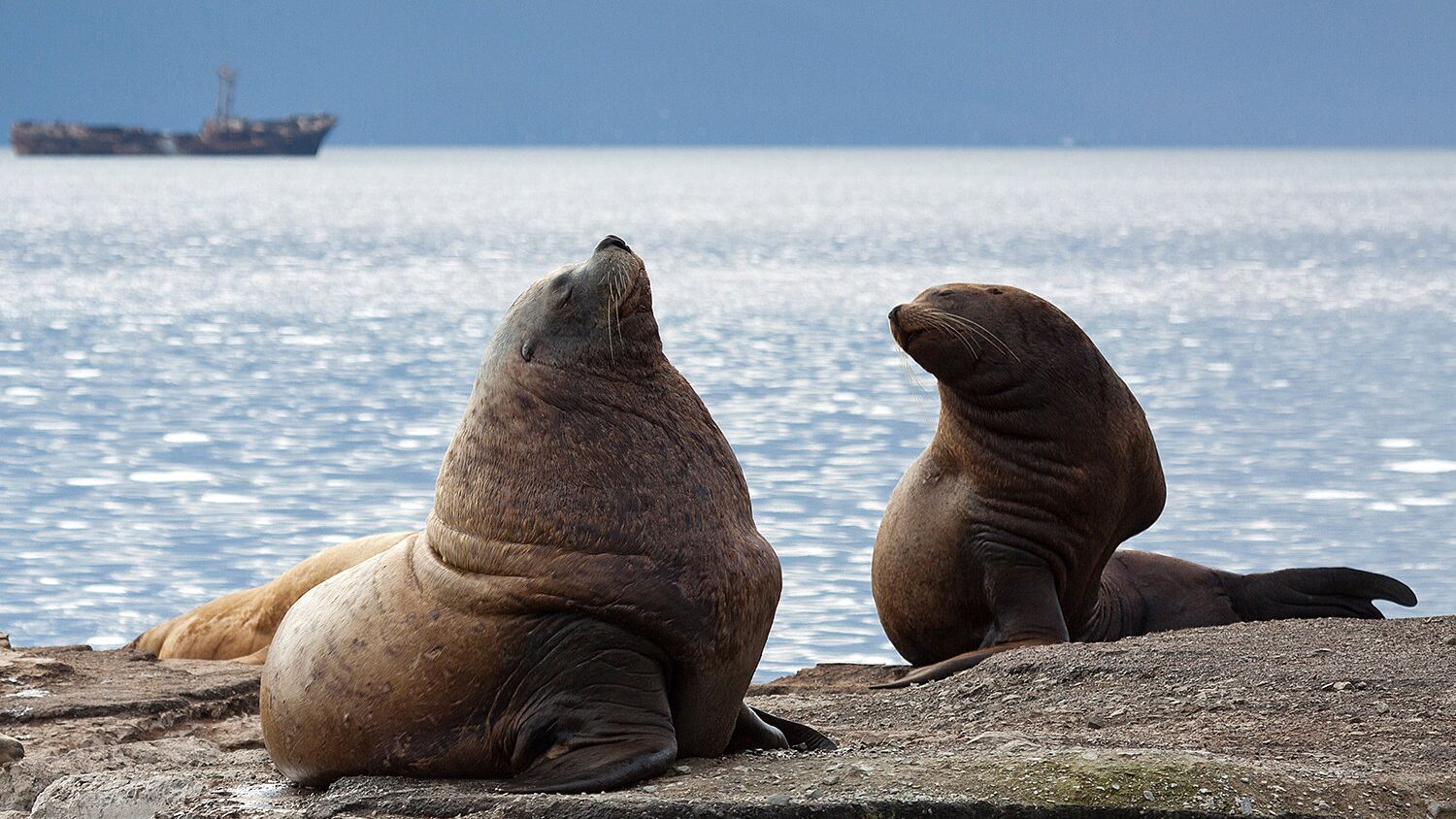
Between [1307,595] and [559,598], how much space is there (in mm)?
4005

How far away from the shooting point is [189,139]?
435 ft

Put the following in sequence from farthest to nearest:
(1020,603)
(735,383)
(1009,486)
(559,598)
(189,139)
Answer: (189,139)
(735,383)
(1009,486)
(1020,603)
(559,598)

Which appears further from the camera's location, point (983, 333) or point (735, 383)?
point (735, 383)

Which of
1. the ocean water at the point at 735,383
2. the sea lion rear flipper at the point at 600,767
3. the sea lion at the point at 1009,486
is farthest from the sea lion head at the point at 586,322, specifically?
the ocean water at the point at 735,383

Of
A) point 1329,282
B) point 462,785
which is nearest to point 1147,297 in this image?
point 1329,282

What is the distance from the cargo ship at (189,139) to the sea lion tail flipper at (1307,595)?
123 m

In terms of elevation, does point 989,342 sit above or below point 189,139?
below

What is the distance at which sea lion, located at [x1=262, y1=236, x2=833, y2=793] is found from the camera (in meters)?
3.83

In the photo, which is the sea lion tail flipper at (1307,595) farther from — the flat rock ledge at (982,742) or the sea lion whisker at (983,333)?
the sea lion whisker at (983,333)

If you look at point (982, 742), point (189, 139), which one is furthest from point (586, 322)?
point (189, 139)

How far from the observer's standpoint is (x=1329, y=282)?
106ft

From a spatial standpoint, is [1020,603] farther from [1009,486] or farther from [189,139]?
[189,139]

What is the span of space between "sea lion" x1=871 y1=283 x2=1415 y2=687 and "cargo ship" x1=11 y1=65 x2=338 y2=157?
405 feet

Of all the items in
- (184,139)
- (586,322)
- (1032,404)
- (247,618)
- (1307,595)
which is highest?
(184,139)
